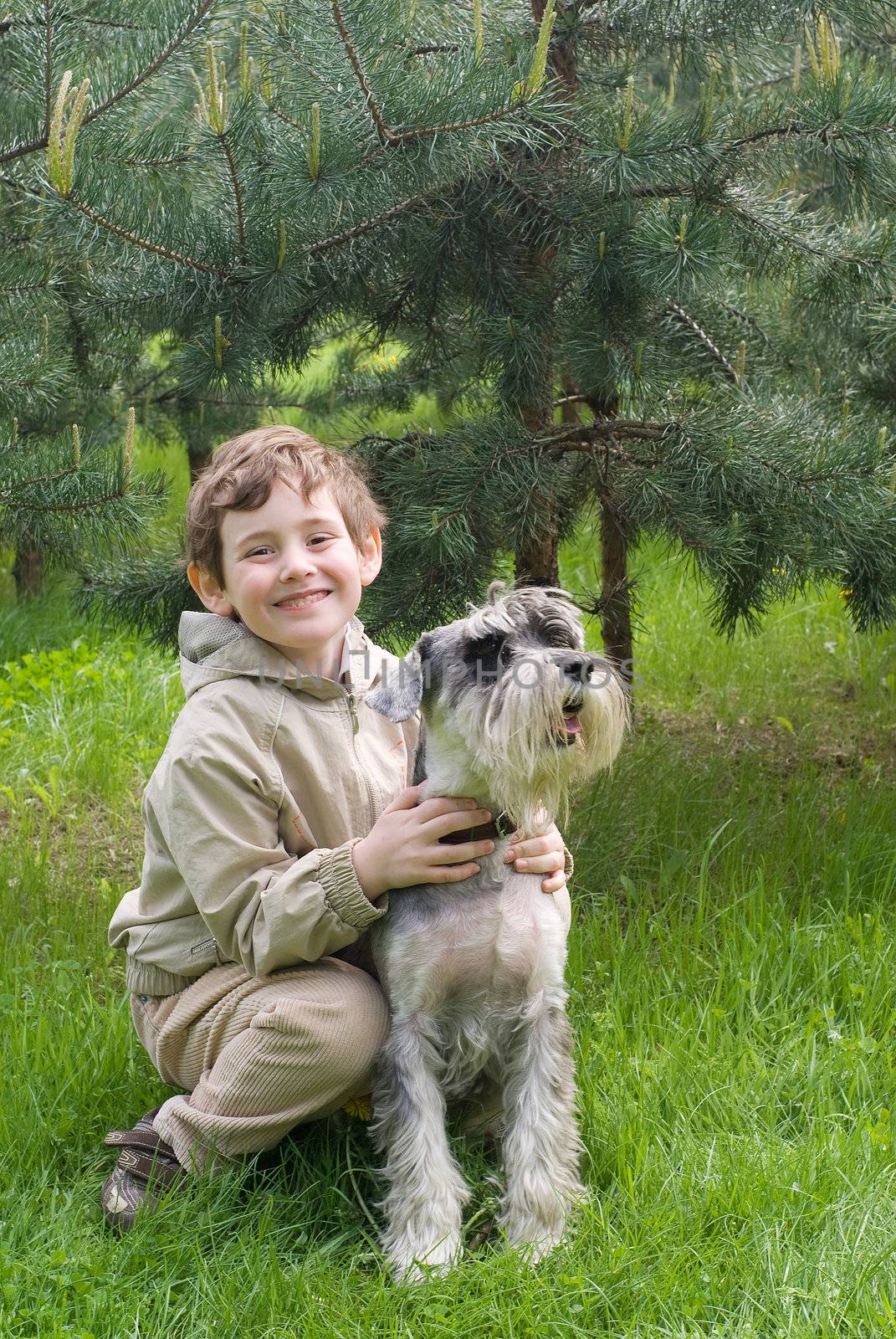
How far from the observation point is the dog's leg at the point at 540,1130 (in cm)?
258

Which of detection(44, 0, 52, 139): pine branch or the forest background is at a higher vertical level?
detection(44, 0, 52, 139): pine branch

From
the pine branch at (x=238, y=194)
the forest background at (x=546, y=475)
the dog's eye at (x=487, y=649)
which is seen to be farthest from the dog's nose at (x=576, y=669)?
the pine branch at (x=238, y=194)

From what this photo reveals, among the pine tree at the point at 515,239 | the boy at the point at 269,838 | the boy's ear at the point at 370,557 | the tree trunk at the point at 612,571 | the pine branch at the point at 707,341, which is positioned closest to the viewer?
the boy at the point at 269,838

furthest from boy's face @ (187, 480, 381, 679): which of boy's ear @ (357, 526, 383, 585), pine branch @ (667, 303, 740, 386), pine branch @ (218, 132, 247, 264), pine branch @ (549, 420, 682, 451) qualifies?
pine branch @ (667, 303, 740, 386)

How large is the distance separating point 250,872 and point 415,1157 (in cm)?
68

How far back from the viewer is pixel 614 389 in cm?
390

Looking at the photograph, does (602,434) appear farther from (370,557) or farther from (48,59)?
(48,59)

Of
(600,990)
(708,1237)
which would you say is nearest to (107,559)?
(600,990)

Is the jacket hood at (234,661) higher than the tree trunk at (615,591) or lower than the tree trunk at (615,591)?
higher

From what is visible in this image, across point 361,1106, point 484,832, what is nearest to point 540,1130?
point 361,1106

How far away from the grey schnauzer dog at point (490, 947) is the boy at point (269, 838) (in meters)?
0.07

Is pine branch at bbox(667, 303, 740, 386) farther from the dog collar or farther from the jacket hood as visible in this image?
the dog collar

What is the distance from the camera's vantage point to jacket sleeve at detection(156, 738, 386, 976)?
8.66 ft

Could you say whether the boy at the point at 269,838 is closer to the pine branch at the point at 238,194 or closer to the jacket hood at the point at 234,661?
the jacket hood at the point at 234,661
